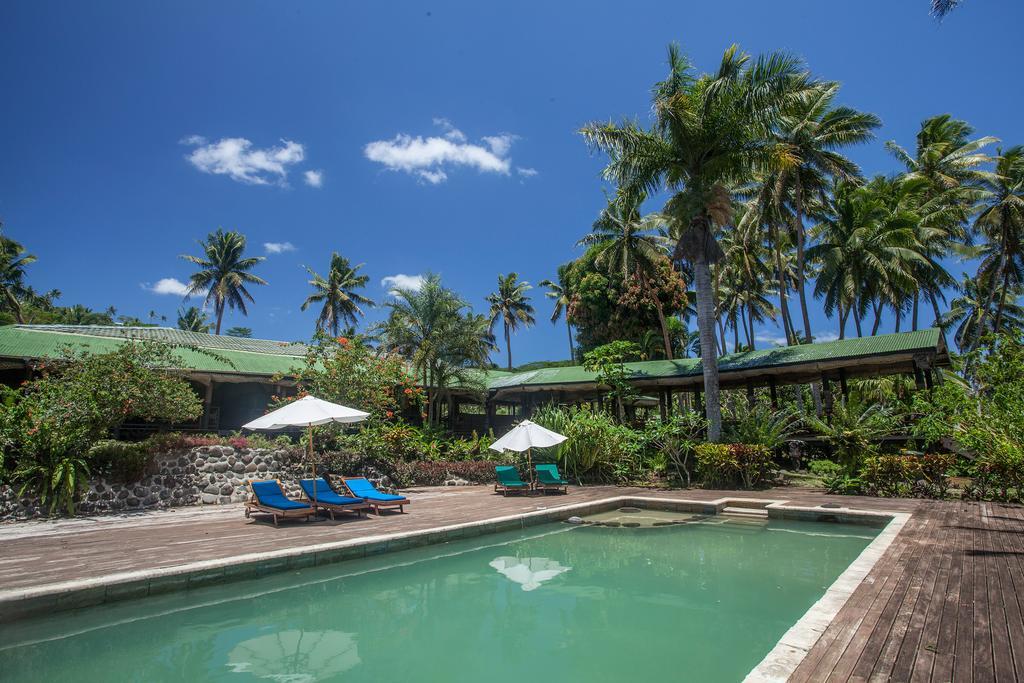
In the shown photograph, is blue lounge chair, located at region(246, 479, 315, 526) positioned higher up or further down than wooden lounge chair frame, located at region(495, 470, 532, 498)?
higher up

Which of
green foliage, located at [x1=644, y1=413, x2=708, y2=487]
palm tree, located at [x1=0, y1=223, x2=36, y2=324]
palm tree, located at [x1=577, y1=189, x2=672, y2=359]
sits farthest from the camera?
palm tree, located at [x1=0, y1=223, x2=36, y2=324]

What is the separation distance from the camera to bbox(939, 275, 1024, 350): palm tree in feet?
117

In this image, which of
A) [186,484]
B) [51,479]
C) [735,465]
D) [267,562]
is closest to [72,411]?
[51,479]

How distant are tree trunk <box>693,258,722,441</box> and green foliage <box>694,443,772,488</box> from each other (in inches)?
56.9

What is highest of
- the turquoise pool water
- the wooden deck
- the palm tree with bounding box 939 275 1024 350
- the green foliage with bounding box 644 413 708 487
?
the palm tree with bounding box 939 275 1024 350

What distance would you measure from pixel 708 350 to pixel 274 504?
1216 centimetres

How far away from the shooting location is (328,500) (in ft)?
31.8

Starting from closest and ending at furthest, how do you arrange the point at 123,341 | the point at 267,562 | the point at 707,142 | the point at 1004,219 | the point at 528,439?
the point at 267,562, the point at 528,439, the point at 707,142, the point at 123,341, the point at 1004,219

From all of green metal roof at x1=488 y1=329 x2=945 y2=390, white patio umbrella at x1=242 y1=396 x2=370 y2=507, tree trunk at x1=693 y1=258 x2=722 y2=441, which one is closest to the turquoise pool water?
white patio umbrella at x1=242 y1=396 x2=370 y2=507

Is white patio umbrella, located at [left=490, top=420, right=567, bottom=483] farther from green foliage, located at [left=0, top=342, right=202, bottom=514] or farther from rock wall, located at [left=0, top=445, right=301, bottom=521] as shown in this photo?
green foliage, located at [left=0, top=342, right=202, bottom=514]

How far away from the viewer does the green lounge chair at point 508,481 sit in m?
13.3

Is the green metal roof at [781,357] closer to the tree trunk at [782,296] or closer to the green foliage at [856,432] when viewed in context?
the green foliage at [856,432]

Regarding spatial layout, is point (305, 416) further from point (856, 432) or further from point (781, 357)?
point (781, 357)

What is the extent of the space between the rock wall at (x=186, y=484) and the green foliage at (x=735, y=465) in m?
10.3
